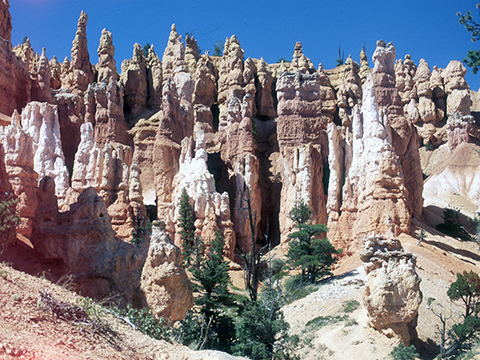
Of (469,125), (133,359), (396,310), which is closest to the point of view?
(133,359)

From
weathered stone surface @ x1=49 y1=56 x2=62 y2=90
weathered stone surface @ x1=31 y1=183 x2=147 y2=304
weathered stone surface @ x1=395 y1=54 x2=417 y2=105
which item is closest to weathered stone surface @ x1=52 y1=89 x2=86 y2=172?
weathered stone surface @ x1=49 y1=56 x2=62 y2=90

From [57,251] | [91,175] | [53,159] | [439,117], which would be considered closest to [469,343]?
[57,251]

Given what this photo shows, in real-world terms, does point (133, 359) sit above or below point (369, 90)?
below

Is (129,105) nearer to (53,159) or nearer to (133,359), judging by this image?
(53,159)

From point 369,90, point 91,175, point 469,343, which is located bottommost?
point 469,343

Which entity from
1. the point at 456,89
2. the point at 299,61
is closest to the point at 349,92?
the point at 299,61

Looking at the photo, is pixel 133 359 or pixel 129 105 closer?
pixel 133 359

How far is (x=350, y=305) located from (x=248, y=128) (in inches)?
936

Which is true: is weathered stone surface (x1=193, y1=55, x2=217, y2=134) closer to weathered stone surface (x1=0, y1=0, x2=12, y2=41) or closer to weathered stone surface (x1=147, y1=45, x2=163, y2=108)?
weathered stone surface (x1=147, y1=45, x2=163, y2=108)

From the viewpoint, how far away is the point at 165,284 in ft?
43.4

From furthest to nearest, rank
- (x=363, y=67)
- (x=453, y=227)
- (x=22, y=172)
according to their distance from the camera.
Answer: (x=363, y=67), (x=453, y=227), (x=22, y=172)

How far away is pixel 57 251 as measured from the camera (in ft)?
52.7

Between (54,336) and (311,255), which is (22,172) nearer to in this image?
(311,255)

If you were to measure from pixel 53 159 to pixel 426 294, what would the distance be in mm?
28948
